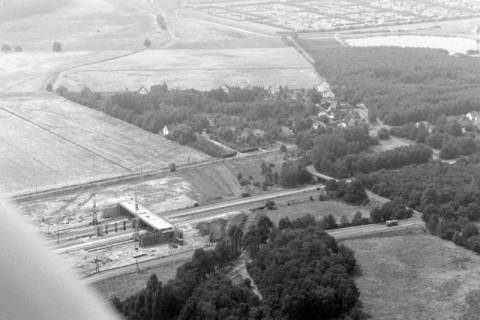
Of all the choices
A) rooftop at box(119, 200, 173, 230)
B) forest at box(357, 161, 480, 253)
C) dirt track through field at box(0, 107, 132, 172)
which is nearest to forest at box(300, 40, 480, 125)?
forest at box(357, 161, 480, 253)

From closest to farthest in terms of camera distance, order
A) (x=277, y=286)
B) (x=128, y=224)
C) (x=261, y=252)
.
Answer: (x=277, y=286), (x=261, y=252), (x=128, y=224)

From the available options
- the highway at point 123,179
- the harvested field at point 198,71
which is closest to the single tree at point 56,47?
the harvested field at point 198,71

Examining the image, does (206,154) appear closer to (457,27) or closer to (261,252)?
(261,252)

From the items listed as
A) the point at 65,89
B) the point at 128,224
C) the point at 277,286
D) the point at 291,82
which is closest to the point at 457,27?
the point at 291,82

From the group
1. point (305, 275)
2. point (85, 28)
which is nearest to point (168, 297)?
point (305, 275)

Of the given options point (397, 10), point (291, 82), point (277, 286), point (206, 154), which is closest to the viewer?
point (277, 286)

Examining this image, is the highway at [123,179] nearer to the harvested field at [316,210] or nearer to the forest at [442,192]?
the harvested field at [316,210]
